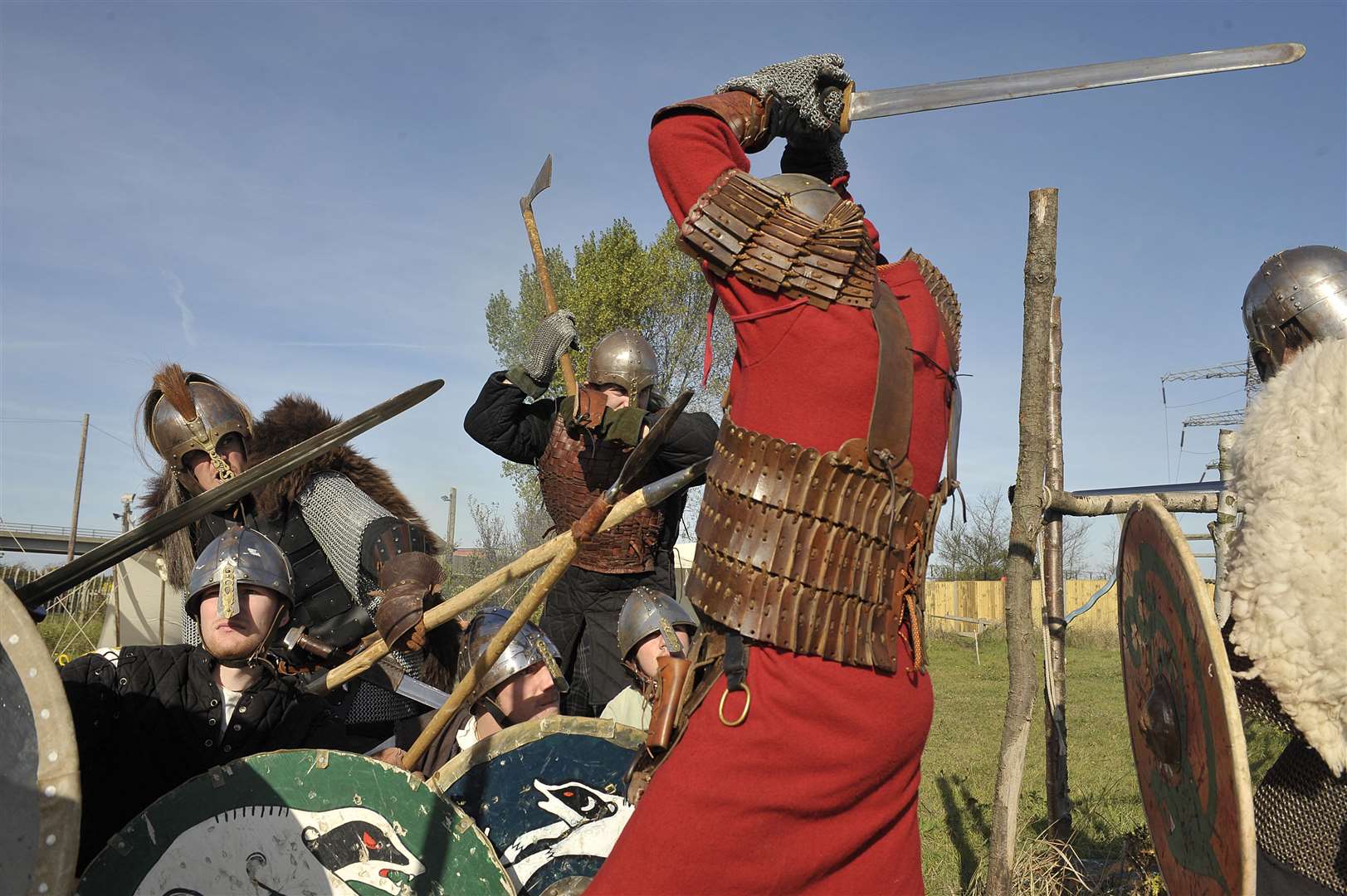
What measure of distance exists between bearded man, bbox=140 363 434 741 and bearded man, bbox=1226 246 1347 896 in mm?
2759

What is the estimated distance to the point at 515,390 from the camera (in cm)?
442

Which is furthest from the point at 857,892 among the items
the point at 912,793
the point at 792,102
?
the point at 792,102

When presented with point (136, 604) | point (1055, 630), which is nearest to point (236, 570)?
point (1055, 630)

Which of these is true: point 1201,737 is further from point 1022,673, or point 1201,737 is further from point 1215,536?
point 1215,536

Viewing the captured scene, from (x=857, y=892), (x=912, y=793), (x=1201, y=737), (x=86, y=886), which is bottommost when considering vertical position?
(x=86, y=886)

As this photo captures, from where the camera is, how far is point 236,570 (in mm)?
3051

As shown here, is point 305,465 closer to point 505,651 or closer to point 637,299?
point 505,651

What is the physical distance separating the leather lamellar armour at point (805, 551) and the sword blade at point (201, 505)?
141 cm

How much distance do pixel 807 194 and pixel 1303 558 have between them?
115cm

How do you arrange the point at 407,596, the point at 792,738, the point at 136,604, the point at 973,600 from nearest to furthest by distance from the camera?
the point at 792,738, the point at 407,596, the point at 136,604, the point at 973,600

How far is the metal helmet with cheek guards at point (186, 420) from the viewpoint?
3863 millimetres

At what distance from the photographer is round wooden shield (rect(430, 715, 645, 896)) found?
2.67 meters

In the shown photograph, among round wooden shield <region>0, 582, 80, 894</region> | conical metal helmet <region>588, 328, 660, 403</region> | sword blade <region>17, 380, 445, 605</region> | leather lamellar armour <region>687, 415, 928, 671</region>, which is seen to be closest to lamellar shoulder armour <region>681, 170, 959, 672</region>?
leather lamellar armour <region>687, 415, 928, 671</region>

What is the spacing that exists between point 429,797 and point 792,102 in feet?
5.67
